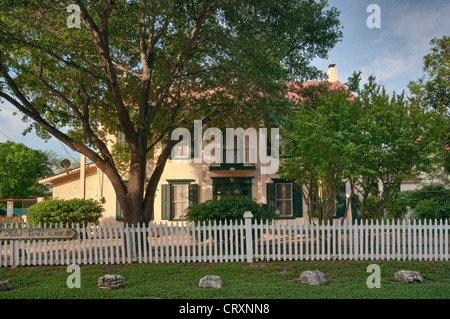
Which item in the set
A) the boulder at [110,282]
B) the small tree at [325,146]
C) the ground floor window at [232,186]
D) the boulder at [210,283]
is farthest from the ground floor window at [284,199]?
the boulder at [110,282]

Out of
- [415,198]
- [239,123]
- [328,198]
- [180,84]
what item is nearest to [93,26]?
[180,84]

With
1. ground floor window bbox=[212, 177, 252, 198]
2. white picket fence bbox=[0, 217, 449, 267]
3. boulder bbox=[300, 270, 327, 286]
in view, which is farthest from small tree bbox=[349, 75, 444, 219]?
ground floor window bbox=[212, 177, 252, 198]

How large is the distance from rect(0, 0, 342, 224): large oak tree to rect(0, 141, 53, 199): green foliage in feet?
110

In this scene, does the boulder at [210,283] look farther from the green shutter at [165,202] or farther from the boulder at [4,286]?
the green shutter at [165,202]

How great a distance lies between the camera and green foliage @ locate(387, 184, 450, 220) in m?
13.7

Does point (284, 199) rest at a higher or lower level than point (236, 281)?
higher

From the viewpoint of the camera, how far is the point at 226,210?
11.0 meters

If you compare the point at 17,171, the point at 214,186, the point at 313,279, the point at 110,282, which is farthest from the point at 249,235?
the point at 17,171

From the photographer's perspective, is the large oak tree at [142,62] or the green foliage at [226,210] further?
the green foliage at [226,210]

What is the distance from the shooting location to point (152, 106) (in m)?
11.4

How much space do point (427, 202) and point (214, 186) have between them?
8.99 meters

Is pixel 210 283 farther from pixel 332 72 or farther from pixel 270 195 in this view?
pixel 332 72

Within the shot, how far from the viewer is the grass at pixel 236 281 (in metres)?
7.07

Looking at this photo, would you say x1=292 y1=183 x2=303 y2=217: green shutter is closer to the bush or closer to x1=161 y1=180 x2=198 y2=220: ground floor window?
x1=161 y1=180 x2=198 y2=220: ground floor window
